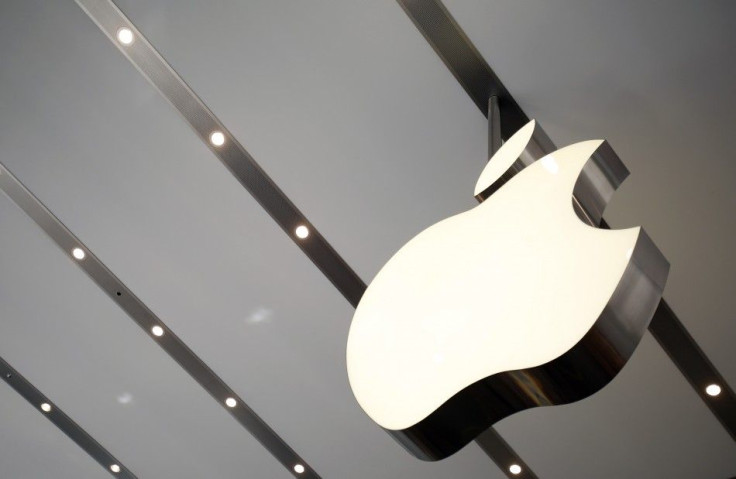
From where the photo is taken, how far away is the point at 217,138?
3.17m

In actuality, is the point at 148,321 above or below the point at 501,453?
above

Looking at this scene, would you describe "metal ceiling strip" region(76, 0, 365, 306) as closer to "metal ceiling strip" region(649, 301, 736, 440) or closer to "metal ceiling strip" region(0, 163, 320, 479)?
"metal ceiling strip" region(0, 163, 320, 479)

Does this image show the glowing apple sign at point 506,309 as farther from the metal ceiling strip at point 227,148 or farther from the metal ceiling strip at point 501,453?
the metal ceiling strip at point 501,453

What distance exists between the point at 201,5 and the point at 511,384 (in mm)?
2215

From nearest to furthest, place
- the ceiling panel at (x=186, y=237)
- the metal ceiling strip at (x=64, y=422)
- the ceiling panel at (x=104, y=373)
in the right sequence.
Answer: the ceiling panel at (x=186, y=237), the ceiling panel at (x=104, y=373), the metal ceiling strip at (x=64, y=422)

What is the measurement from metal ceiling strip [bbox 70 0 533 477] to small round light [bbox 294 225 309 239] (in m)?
0.02

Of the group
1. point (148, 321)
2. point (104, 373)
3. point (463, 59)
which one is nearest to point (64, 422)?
point (104, 373)

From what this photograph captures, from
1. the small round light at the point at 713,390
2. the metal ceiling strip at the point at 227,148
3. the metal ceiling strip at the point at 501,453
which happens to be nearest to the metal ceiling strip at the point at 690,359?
the small round light at the point at 713,390

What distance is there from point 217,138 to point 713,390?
2569 mm

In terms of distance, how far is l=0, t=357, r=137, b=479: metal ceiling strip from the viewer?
13.9 ft

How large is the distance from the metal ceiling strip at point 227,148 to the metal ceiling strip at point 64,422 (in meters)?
2.02

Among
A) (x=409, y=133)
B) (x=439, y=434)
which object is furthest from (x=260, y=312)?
(x=439, y=434)

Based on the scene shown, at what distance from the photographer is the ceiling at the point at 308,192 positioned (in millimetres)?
2740

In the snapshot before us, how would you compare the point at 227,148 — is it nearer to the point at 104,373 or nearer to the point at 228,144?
the point at 228,144
